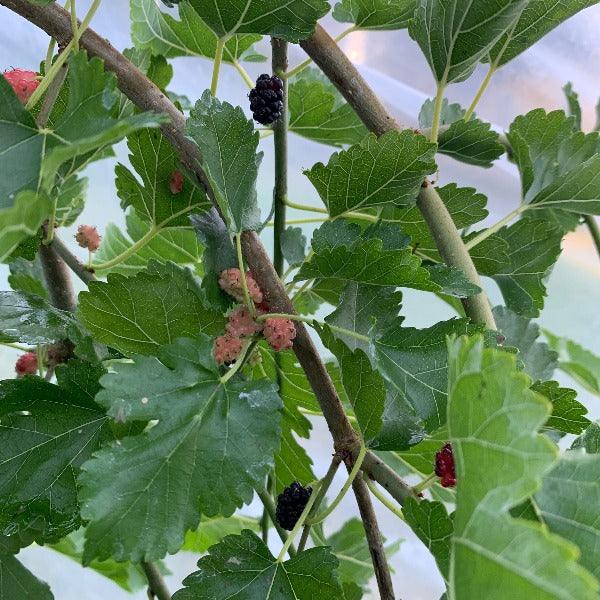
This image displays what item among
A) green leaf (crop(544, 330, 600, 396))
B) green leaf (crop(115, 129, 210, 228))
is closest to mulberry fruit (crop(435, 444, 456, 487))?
green leaf (crop(115, 129, 210, 228))

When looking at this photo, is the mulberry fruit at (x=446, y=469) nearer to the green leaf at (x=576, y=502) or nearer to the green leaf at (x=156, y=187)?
the green leaf at (x=576, y=502)

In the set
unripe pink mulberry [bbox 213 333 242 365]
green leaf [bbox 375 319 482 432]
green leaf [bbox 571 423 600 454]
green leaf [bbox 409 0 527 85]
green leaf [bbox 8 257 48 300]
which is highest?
green leaf [bbox 409 0 527 85]

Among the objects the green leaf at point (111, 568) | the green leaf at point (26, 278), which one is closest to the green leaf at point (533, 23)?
the green leaf at point (26, 278)

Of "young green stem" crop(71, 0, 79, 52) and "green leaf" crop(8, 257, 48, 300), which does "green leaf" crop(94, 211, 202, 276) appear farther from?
"young green stem" crop(71, 0, 79, 52)

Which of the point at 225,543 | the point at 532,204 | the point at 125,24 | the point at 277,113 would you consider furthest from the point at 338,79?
the point at 125,24

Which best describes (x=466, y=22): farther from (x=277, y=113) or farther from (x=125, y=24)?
(x=125, y=24)
